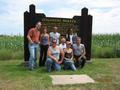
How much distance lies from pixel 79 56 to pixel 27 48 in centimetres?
212

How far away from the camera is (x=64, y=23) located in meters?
15.5

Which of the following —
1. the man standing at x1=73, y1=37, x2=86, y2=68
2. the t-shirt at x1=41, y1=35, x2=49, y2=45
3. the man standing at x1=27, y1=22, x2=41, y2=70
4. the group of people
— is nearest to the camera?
the group of people

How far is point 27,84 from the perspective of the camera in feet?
36.3

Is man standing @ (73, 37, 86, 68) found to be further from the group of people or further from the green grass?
the green grass

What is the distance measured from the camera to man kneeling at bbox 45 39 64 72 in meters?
13.5

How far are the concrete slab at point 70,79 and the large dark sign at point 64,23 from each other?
3304 mm

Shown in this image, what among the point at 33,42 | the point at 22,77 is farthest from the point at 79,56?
the point at 22,77

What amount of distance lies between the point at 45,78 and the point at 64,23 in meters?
4.08

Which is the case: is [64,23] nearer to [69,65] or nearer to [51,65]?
[69,65]

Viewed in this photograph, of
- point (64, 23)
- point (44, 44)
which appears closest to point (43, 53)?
point (44, 44)

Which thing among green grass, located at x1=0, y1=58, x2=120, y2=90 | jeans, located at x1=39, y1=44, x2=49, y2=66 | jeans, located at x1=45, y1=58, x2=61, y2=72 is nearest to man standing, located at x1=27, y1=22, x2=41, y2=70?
green grass, located at x1=0, y1=58, x2=120, y2=90

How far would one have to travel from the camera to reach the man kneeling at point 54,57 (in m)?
13.5

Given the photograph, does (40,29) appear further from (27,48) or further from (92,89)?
(92,89)

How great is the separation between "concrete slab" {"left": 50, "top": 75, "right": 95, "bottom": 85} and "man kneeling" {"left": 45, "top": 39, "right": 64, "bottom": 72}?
3.95 ft
